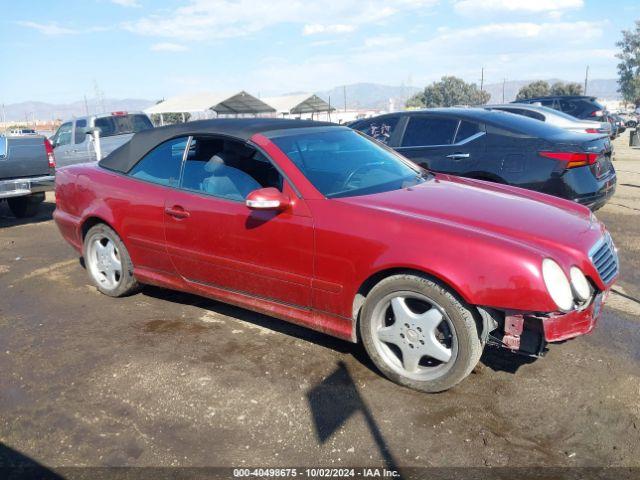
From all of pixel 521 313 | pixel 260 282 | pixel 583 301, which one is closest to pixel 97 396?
pixel 260 282

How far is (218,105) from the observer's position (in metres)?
33.0

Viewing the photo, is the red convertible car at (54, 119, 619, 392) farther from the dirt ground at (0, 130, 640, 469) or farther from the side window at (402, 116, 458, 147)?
the side window at (402, 116, 458, 147)

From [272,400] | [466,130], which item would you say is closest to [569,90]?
[466,130]

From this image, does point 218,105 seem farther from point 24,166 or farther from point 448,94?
point 448,94

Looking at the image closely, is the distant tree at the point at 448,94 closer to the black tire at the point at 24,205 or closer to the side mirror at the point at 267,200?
the black tire at the point at 24,205

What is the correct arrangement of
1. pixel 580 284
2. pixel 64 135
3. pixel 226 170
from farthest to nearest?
1. pixel 64 135
2. pixel 226 170
3. pixel 580 284

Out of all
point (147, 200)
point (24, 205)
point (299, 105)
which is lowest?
point (24, 205)

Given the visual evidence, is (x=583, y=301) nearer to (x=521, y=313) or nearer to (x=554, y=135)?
(x=521, y=313)

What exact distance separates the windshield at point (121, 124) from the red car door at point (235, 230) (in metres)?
8.55

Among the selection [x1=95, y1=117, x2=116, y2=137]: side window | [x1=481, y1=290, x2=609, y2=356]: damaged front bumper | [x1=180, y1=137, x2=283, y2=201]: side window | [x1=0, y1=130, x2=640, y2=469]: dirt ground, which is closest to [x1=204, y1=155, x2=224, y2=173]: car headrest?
[x1=180, y1=137, x2=283, y2=201]: side window

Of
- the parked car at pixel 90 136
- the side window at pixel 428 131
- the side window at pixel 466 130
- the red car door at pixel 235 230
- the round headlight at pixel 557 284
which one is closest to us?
the round headlight at pixel 557 284

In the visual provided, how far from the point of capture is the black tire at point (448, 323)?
288cm

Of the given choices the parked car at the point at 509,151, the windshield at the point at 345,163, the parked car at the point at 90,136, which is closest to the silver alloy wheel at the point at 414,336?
the windshield at the point at 345,163

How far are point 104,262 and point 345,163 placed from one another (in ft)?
7.79
